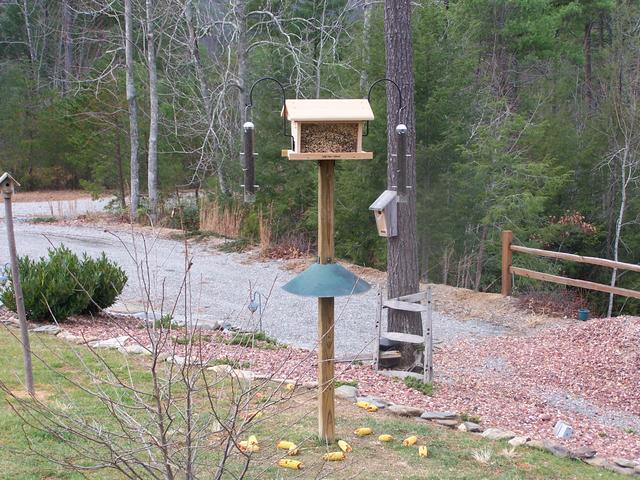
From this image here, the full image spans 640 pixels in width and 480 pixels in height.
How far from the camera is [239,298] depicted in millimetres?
11336

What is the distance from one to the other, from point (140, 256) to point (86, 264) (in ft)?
18.6

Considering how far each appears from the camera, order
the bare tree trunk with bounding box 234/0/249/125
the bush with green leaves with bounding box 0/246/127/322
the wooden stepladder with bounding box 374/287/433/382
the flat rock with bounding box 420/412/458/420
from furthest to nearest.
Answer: the bare tree trunk with bounding box 234/0/249/125, the bush with green leaves with bounding box 0/246/127/322, the wooden stepladder with bounding box 374/287/433/382, the flat rock with bounding box 420/412/458/420

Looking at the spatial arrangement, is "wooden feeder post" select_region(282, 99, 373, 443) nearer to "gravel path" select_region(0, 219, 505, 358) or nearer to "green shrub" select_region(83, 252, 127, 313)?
"gravel path" select_region(0, 219, 505, 358)

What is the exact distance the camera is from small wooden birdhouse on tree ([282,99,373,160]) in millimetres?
4688

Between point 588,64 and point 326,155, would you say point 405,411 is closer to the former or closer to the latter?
point 326,155

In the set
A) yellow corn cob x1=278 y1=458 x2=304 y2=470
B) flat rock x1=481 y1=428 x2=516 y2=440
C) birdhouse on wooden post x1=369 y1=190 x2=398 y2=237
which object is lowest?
flat rock x1=481 y1=428 x2=516 y2=440

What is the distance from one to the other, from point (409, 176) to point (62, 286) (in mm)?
3651

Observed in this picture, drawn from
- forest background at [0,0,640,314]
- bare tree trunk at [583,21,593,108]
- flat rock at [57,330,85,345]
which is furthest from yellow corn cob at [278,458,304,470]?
bare tree trunk at [583,21,593,108]

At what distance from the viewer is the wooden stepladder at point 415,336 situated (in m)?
6.86

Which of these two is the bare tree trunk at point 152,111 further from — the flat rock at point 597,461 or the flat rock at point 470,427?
the flat rock at point 597,461

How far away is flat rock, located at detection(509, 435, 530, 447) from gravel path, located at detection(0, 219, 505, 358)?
7.63 feet

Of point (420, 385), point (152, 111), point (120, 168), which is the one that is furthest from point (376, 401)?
point (120, 168)

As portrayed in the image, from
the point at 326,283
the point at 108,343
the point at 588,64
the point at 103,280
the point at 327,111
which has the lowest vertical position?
the point at 108,343

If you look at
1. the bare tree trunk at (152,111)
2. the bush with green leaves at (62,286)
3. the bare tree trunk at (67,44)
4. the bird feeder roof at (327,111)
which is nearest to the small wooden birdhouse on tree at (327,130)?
the bird feeder roof at (327,111)
